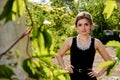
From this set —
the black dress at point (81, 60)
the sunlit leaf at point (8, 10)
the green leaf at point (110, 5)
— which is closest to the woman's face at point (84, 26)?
the black dress at point (81, 60)

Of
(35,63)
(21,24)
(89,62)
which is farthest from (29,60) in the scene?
(89,62)

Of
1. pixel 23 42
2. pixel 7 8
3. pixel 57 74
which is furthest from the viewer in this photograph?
pixel 57 74

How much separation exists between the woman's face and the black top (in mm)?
120

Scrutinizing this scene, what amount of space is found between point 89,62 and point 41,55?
261 cm

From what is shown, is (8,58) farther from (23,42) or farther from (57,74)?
(57,74)

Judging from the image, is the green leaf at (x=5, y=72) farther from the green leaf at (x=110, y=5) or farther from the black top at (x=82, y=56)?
the black top at (x=82, y=56)

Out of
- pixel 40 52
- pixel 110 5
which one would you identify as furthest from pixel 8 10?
pixel 110 5

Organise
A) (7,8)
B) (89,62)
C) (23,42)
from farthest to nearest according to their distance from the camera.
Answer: (89,62) → (23,42) → (7,8)

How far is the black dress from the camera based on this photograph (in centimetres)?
338

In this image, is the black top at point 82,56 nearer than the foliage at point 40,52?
No

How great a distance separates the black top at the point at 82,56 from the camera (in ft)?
11.1

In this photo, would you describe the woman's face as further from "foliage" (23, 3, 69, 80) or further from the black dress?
"foliage" (23, 3, 69, 80)

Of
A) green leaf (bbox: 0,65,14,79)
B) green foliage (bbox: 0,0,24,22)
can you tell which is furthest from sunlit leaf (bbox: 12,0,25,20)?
green leaf (bbox: 0,65,14,79)

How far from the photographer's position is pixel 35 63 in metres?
0.82
